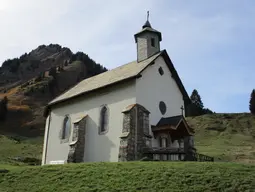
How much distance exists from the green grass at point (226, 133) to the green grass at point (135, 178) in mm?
30828

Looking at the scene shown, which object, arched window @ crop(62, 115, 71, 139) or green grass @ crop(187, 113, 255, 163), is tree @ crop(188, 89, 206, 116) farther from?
arched window @ crop(62, 115, 71, 139)

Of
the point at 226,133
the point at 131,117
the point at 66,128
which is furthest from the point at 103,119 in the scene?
the point at 226,133

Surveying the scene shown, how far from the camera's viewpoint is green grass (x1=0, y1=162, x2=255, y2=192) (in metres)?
14.1

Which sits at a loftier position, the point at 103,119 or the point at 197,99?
the point at 197,99

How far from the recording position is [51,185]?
1598 centimetres

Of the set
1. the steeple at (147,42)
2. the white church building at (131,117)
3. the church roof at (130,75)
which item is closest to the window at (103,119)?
the white church building at (131,117)

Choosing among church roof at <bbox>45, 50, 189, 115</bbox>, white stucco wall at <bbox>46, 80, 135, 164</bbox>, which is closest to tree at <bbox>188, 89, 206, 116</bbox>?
church roof at <bbox>45, 50, 189, 115</bbox>

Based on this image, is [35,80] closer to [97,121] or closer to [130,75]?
[97,121]

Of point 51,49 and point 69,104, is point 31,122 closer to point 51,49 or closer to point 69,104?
point 69,104

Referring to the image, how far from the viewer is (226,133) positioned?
63.9 meters

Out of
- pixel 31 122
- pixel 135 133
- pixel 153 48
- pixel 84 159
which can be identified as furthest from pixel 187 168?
pixel 31 122

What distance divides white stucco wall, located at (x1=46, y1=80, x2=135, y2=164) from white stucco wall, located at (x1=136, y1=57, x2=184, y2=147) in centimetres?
107

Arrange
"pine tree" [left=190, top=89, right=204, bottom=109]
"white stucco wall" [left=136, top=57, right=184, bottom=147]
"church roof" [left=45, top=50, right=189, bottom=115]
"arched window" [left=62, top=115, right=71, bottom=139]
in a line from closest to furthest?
1. "white stucco wall" [left=136, top=57, right=184, bottom=147]
2. "church roof" [left=45, top=50, right=189, bottom=115]
3. "arched window" [left=62, top=115, right=71, bottom=139]
4. "pine tree" [left=190, top=89, right=204, bottom=109]

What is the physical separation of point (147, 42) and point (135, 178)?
18186mm
